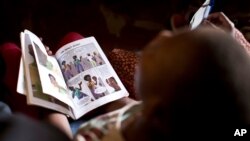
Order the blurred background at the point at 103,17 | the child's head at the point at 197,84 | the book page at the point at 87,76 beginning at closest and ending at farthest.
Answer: the child's head at the point at 197,84
the book page at the point at 87,76
the blurred background at the point at 103,17

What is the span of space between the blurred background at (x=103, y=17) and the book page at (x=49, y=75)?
61cm

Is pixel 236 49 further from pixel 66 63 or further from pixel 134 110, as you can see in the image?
pixel 66 63

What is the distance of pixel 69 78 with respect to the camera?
1.18 meters

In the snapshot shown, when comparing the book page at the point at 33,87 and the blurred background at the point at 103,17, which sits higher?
the blurred background at the point at 103,17

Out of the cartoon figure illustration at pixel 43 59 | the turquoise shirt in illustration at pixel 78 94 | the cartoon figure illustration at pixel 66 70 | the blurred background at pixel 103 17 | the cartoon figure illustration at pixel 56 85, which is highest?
the blurred background at pixel 103 17

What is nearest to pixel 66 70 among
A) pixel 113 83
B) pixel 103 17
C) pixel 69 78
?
pixel 69 78

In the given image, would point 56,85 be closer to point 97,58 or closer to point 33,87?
point 33,87

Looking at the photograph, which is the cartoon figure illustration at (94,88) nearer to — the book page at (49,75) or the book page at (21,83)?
the book page at (49,75)

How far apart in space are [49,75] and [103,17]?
0.95 meters

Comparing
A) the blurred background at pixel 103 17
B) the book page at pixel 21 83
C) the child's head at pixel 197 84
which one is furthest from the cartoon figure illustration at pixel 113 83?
the blurred background at pixel 103 17

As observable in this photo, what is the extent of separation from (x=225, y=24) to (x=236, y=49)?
1.62 ft

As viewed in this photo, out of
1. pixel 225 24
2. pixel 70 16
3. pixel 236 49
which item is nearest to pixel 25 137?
pixel 236 49

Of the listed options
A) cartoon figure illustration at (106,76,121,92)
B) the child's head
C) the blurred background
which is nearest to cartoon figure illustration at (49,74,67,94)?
cartoon figure illustration at (106,76,121,92)

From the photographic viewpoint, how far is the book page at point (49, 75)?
3.50 ft
